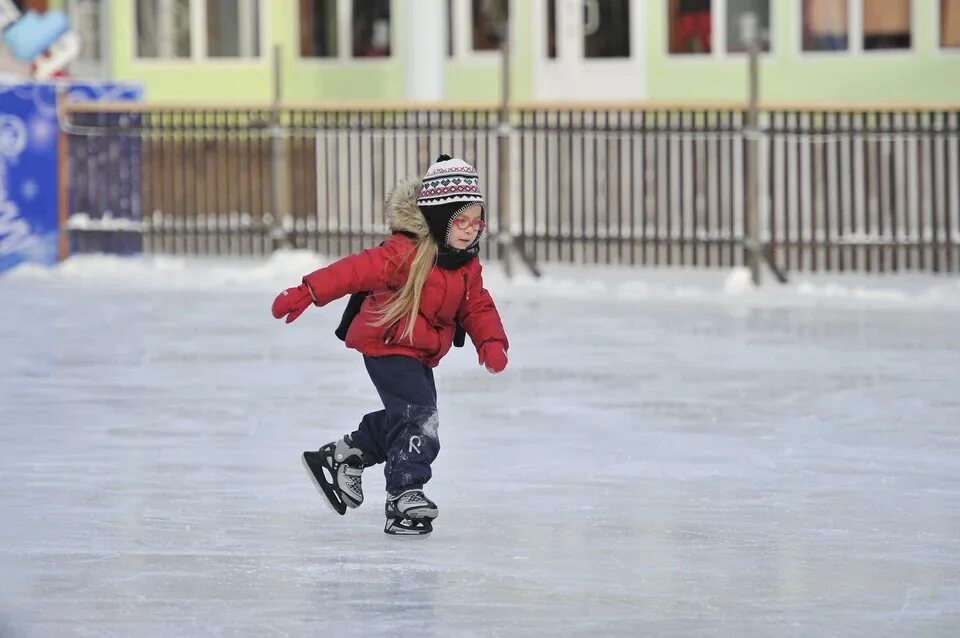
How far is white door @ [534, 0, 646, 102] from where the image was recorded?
95.9 feet

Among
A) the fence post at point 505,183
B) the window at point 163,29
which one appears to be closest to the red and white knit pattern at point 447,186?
the fence post at point 505,183

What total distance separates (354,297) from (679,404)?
4.06 meters

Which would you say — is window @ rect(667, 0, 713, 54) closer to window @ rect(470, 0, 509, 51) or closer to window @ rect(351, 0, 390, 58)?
window @ rect(470, 0, 509, 51)

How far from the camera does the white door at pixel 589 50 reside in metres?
29.2

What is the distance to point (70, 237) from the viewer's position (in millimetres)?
22188

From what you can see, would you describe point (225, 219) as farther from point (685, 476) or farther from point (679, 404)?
point (685, 476)

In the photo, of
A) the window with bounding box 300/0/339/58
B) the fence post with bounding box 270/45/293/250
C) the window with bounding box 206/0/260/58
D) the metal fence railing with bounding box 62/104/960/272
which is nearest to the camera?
the metal fence railing with bounding box 62/104/960/272

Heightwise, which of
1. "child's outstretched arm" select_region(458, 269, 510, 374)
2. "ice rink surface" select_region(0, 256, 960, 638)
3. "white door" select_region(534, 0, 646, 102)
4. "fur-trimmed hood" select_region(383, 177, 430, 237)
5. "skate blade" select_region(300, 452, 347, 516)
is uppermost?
"white door" select_region(534, 0, 646, 102)

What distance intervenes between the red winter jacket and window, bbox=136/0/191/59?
25.0 m

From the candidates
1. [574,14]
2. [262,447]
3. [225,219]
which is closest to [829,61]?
[574,14]

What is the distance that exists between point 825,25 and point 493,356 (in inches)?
807

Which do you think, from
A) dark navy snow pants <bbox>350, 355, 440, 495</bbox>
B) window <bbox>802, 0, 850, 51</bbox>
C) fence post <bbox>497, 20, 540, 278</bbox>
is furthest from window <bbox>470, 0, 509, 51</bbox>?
dark navy snow pants <bbox>350, 355, 440, 495</bbox>

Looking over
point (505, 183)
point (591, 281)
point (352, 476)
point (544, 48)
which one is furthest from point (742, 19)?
point (352, 476)

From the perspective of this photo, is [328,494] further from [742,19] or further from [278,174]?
[742,19]
